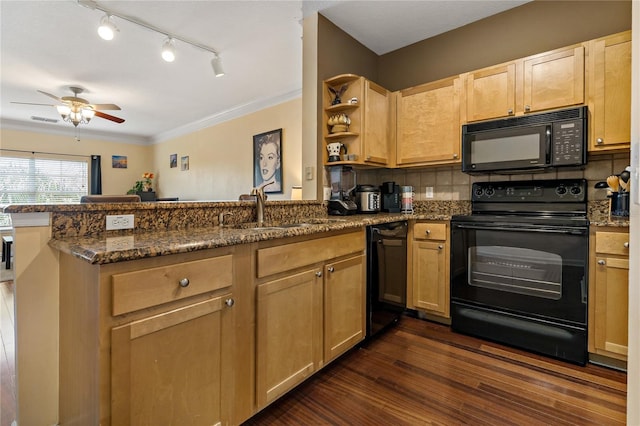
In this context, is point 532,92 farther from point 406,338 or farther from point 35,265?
point 35,265

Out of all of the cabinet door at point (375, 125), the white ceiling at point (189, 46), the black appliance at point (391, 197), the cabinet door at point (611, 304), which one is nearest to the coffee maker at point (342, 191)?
the cabinet door at point (375, 125)

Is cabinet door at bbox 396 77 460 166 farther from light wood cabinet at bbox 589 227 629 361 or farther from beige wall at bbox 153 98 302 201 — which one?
beige wall at bbox 153 98 302 201

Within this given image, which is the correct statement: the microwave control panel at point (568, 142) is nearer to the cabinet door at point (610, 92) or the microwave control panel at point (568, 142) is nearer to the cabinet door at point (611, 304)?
the cabinet door at point (610, 92)

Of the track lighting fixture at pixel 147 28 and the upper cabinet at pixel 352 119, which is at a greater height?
the track lighting fixture at pixel 147 28

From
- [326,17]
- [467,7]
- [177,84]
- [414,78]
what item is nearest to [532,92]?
[467,7]

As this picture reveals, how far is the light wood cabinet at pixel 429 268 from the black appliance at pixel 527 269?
3.0 inches

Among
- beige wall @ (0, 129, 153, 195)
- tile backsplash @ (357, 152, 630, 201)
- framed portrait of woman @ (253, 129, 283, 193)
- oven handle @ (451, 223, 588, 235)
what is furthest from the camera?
beige wall @ (0, 129, 153, 195)

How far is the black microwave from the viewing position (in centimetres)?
211

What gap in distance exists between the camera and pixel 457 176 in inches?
114

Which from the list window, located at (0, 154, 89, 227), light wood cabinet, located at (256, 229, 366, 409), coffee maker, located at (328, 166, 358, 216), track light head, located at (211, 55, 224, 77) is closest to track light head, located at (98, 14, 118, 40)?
track light head, located at (211, 55, 224, 77)

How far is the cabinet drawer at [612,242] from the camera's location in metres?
1.80

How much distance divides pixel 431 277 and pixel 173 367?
2061mm

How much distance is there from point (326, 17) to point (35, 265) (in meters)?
2.68

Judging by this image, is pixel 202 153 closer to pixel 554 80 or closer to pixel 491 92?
pixel 491 92
